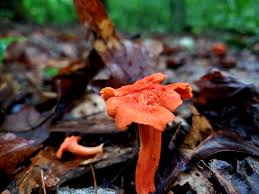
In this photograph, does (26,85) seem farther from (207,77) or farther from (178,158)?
(178,158)

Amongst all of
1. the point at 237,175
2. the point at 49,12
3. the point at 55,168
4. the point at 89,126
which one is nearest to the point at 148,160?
the point at 237,175

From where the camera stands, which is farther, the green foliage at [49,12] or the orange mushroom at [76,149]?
the green foliage at [49,12]

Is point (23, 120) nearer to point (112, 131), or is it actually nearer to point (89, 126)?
point (89, 126)

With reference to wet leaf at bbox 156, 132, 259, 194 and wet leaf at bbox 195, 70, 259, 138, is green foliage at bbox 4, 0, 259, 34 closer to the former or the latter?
wet leaf at bbox 195, 70, 259, 138

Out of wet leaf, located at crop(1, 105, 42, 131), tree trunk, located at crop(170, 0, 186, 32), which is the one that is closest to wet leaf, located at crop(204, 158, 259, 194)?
wet leaf, located at crop(1, 105, 42, 131)

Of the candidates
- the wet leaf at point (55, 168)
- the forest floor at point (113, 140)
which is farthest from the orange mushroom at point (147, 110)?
the wet leaf at point (55, 168)

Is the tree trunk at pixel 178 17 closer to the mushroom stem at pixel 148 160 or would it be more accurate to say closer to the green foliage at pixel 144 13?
the green foliage at pixel 144 13

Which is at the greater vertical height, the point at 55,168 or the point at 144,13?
the point at 55,168

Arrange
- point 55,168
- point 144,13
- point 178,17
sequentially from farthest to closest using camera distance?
point 144,13
point 178,17
point 55,168
